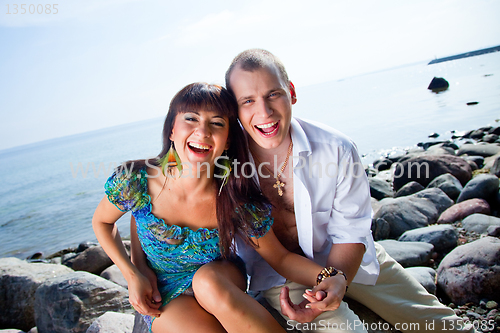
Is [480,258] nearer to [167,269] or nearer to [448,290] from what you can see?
[448,290]

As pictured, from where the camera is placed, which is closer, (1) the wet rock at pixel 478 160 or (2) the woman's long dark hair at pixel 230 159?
(2) the woman's long dark hair at pixel 230 159

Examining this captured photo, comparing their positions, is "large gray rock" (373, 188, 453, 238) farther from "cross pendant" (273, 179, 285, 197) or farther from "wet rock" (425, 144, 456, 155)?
"wet rock" (425, 144, 456, 155)

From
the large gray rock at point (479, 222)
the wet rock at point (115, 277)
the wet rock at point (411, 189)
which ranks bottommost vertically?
the wet rock at point (115, 277)

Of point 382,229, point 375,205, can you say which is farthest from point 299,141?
point 375,205

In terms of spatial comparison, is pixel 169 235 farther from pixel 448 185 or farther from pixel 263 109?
pixel 448 185

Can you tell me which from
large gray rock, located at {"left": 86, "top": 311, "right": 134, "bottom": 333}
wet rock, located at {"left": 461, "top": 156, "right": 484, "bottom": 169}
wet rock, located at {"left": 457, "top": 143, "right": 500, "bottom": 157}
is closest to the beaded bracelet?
large gray rock, located at {"left": 86, "top": 311, "right": 134, "bottom": 333}

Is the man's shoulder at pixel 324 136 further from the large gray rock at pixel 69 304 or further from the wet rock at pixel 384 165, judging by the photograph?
the wet rock at pixel 384 165

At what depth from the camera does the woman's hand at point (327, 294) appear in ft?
7.38

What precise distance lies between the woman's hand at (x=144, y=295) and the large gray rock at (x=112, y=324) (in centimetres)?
96

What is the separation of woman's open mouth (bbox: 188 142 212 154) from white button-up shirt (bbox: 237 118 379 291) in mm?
795

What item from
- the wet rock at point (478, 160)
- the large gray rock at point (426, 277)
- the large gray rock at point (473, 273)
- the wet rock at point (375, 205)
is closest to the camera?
the large gray rock at point (473, 273)

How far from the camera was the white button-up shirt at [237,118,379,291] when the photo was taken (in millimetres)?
2879

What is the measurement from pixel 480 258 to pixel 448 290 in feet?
1.55

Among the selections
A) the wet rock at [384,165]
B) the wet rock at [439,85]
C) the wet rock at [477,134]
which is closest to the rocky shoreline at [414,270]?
the wet rock at [384,165]
